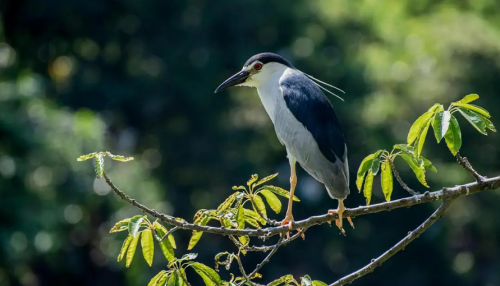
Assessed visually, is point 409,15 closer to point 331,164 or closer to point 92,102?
point 92,102

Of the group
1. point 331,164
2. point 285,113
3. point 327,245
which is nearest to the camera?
point 331,164

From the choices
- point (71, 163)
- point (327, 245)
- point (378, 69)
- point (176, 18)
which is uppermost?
point (176, 18)

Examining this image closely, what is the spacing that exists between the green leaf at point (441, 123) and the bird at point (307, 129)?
97 centimetres

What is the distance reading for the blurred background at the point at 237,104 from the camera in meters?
11.6

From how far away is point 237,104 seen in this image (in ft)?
43.7

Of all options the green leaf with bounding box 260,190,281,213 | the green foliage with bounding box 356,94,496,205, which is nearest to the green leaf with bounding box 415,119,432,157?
the green foliage with bounding box 356,94,496,205

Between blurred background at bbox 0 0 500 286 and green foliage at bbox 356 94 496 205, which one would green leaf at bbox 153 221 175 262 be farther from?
blurred background at bbox 0 0 500 286

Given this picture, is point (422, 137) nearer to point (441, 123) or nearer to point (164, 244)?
point (441, 123)

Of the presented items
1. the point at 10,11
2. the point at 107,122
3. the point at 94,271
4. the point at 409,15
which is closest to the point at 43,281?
the point at 94,271

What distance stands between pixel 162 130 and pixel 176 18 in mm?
1838

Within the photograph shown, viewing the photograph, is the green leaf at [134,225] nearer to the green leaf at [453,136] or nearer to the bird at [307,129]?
the green leaf at [453,136]

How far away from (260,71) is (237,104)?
31.0 feet

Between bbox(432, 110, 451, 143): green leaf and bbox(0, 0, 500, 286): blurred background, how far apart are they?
7843mm

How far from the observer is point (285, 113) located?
363 centimetres
